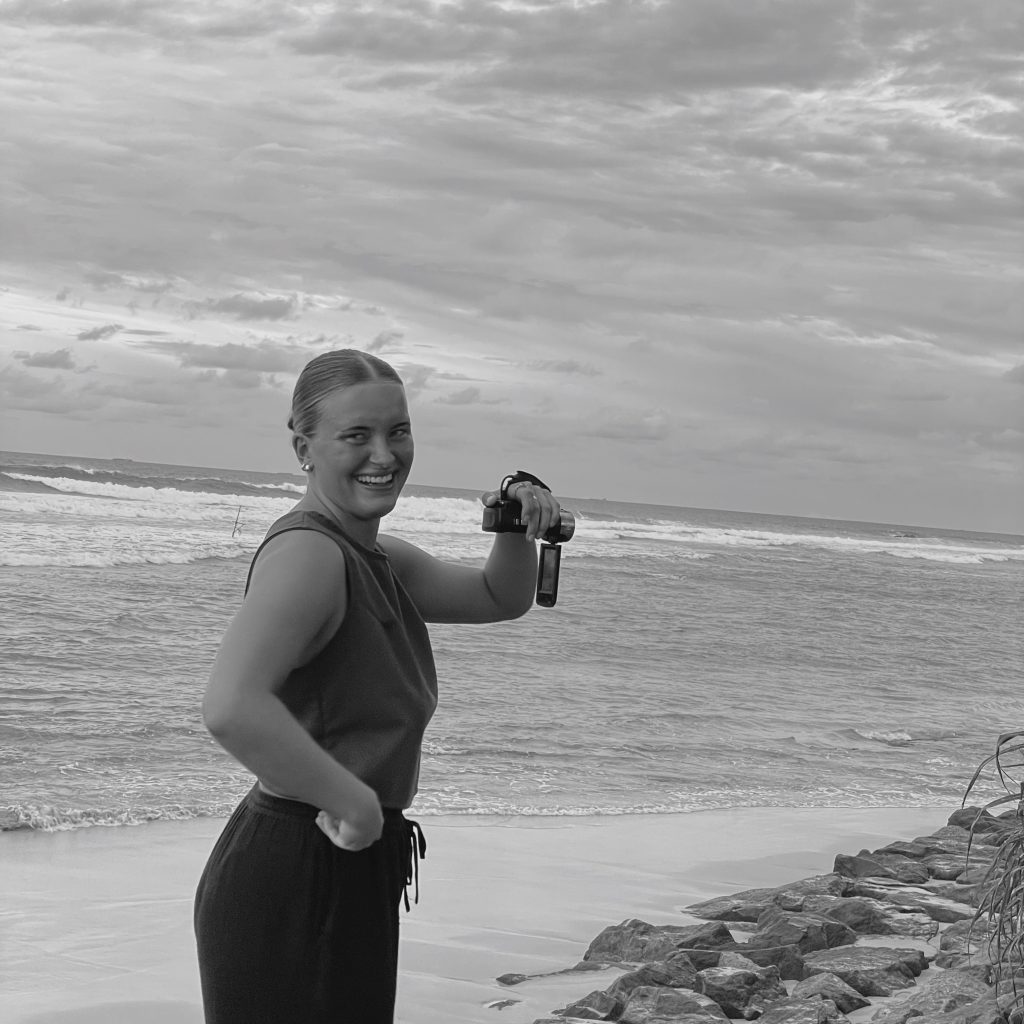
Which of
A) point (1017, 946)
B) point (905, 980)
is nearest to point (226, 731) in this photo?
point (1017, 946)

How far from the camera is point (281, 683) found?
1.72 meters

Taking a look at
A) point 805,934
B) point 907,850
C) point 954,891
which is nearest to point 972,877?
point 954,891

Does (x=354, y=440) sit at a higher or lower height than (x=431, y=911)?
higher

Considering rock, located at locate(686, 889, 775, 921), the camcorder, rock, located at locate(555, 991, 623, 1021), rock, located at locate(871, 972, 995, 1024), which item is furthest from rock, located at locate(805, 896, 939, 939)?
the camcorder

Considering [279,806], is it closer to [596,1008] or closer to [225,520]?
[596,1008]

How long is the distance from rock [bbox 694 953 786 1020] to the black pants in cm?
258

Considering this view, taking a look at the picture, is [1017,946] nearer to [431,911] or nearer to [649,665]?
[431,911]

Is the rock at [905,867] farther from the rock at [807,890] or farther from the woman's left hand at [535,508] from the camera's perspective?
the woman's left hand at [535,508]

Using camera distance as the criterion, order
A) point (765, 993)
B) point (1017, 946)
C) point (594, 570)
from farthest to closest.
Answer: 1. point (594, 570)
2. point (765, 993)
3. point (1017, 946)

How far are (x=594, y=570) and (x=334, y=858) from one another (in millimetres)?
26006

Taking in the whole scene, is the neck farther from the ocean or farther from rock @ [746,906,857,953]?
the ocean

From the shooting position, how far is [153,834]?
6.36 metres

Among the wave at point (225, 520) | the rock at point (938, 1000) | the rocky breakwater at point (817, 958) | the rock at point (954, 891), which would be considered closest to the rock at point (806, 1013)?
the rocky breakwater at point (817, 958)

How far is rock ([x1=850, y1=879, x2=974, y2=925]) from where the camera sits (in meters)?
5.29
